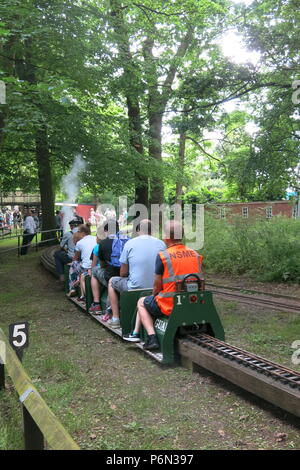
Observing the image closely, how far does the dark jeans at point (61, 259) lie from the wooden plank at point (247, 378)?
6.02 m

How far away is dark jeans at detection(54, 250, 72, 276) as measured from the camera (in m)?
10.3

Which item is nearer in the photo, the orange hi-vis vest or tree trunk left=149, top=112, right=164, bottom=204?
the orange hi-vis vest

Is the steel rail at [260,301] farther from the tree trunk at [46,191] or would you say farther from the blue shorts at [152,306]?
the tree trunk at [46,191]

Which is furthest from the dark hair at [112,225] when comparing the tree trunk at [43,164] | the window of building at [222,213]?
the window of building at [222,213]

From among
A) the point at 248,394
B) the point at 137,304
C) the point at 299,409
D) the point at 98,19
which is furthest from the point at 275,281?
the point at 98,19

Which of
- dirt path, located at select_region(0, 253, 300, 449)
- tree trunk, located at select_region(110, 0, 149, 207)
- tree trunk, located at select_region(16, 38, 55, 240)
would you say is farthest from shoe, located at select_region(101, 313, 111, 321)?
tree trunk, located at select_region(110, 0, 149, 207)

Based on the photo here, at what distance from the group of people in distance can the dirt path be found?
52 centimetres

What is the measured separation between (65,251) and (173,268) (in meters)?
5.84

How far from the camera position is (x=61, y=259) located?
10430 mm

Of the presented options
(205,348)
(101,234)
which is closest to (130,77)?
(101,234)

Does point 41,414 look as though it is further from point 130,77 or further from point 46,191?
point 46,191

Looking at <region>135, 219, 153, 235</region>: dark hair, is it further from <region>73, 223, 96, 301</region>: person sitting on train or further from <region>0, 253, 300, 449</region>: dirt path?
<region>73, 223, 96, 301</region>: person sitting on train
